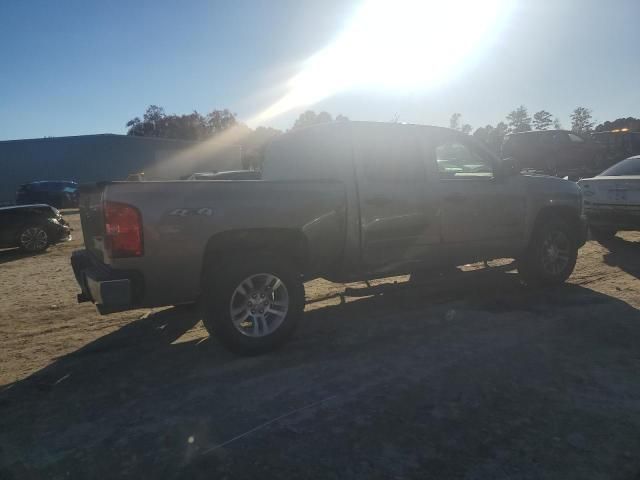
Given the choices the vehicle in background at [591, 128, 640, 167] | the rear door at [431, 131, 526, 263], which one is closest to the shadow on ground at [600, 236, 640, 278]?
the rear door at [431, 131, 526, 263]

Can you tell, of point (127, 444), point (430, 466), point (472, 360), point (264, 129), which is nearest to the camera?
point (430, 466)

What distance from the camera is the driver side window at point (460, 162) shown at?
5.49 metres

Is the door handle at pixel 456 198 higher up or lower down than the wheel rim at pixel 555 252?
higher up

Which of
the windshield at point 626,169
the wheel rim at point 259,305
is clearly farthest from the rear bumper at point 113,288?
the windshield at point 626,169

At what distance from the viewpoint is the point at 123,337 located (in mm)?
4965

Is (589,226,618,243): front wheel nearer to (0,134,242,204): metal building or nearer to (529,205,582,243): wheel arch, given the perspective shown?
(529,205,582,243): wheel arch

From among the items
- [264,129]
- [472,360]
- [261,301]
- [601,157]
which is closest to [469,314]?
[472,360]

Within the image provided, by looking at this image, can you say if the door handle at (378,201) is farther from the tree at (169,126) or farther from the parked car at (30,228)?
the tree at (169,126)

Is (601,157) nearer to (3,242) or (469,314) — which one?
(469,314)

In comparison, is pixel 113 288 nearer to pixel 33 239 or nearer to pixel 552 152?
pixel 33 239

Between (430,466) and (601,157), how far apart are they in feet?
68.1

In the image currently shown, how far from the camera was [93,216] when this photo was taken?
4.18 m

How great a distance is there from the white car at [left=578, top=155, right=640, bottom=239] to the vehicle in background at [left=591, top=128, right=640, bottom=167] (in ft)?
39.9

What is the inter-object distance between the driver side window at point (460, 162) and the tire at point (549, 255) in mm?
1116
